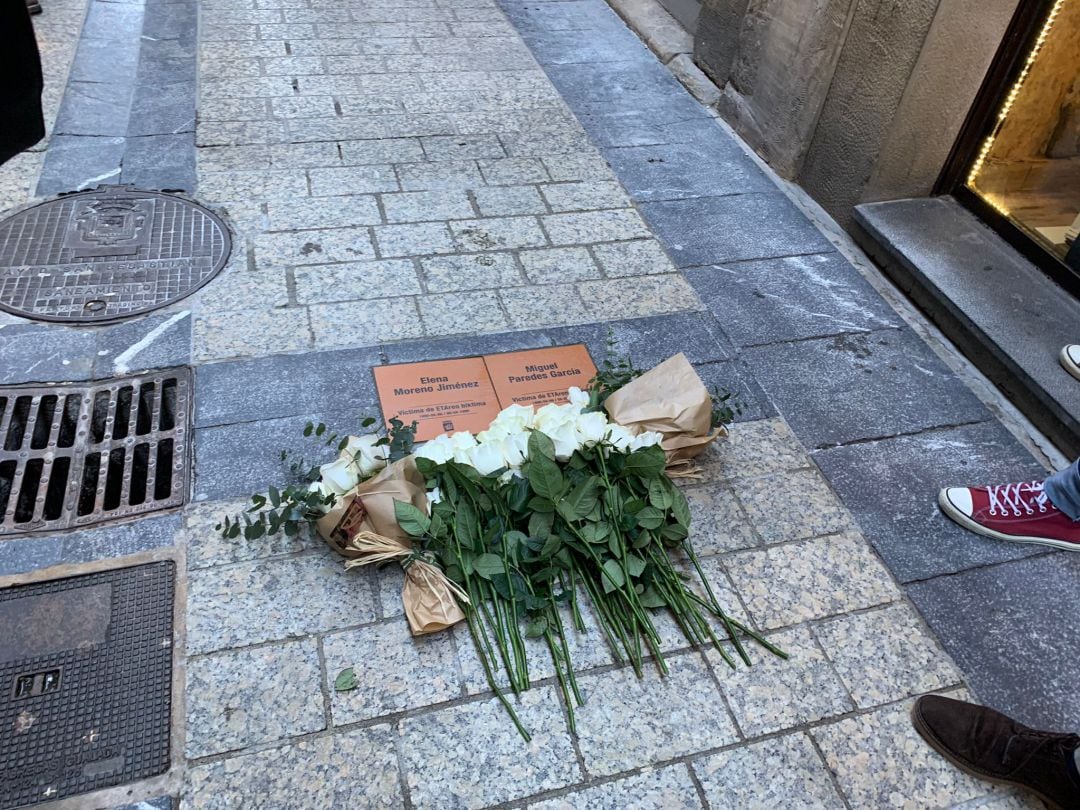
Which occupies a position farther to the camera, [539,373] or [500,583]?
[539,373]

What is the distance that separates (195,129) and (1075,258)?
4.70 m

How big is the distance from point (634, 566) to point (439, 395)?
1118mm

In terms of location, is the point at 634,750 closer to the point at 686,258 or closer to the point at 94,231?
the point at 686,258

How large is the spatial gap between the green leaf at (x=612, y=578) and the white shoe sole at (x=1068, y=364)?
90.3 inches

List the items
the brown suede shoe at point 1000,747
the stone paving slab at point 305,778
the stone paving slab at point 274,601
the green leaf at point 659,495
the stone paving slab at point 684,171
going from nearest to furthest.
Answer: the stone paving slab at point 305,778, the brown suede shoe at point 1000,747, the stone paving slab at point 274,601, the green leaf at point 659,495, the stone paving slab at point 684,171

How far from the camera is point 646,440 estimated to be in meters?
2.74

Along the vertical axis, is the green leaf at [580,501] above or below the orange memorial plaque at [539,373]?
above

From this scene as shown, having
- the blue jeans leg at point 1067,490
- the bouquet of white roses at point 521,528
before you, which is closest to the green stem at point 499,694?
the bouquet of white roses at point 521,528

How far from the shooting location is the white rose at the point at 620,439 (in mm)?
2703

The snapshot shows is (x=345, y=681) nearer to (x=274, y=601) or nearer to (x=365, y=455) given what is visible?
(x=274, y=601)

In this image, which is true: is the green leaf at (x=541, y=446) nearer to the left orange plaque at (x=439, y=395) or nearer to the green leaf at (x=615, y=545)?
the green leaf at (x=615, y=545)

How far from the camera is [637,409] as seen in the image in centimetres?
287

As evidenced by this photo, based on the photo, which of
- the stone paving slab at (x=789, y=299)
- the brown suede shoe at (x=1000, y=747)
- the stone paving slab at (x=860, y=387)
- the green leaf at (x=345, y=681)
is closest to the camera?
the brown suede shoe at (x=1000, y=747)

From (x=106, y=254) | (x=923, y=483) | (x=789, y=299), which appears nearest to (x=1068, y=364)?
(x=923, y=483)
